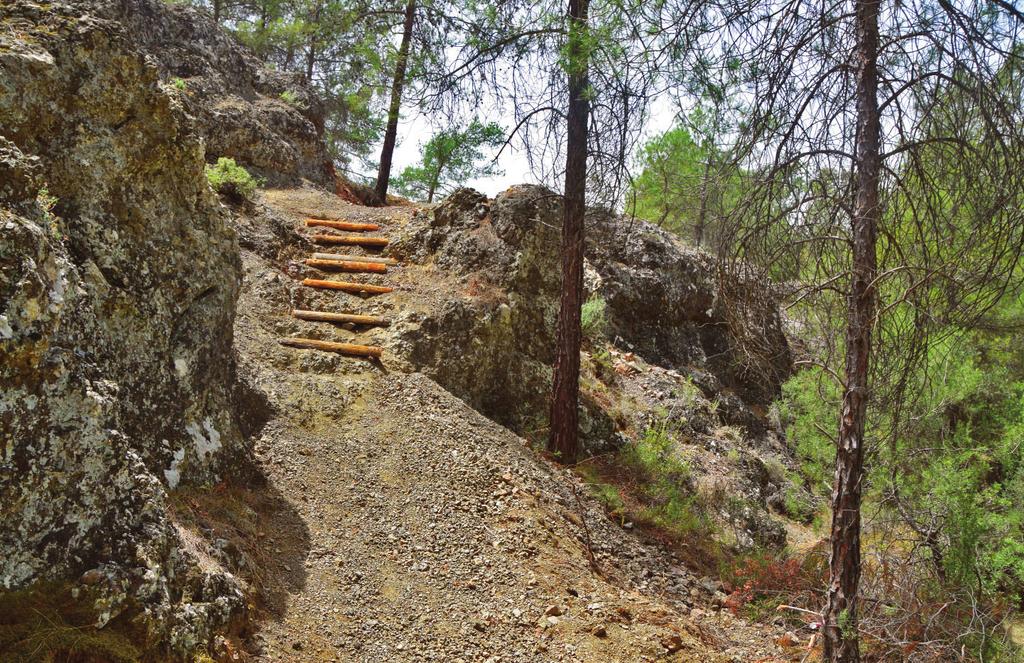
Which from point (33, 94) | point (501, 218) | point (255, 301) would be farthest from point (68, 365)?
point (501, 218)

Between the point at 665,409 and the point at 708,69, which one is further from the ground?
the point at 708,69

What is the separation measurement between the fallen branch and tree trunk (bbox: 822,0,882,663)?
760cm

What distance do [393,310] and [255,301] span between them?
1.72m

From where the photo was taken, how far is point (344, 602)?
507 centimetres

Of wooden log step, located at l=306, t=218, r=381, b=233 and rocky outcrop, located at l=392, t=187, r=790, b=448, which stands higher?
wooden log step, located at l=306, t=218, r=381, b=233

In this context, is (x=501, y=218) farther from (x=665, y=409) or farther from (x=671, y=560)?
(x=671, y=560)

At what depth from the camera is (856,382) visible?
443cm

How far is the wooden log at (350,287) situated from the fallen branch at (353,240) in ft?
4.78

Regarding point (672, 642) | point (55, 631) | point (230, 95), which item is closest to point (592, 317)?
point (672, 642)

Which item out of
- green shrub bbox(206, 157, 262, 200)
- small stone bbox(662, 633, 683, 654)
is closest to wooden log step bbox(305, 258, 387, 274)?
green shrub bbox(206, 157, 262, 200)

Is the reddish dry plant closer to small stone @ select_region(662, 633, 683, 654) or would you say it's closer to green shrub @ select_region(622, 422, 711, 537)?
green shrub @ select_region(622, 422, 711, 537)

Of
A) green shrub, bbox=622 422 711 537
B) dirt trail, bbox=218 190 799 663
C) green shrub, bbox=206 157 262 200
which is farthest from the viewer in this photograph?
green shrub, bbox=206 157 262 200

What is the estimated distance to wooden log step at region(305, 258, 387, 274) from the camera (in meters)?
10.0

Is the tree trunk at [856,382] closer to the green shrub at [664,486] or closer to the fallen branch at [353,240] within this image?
the green shrub at [664,486]
